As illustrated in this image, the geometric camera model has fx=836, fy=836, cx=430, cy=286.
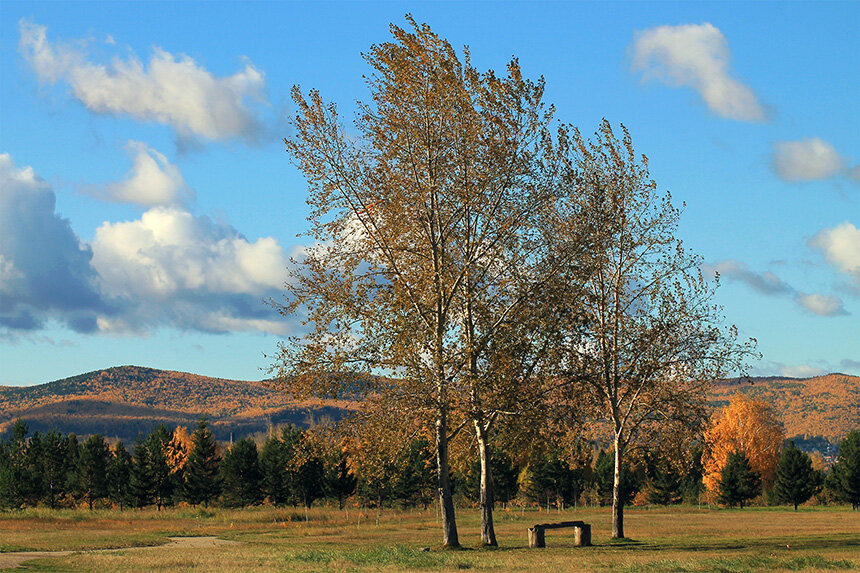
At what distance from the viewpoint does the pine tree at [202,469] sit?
86.0 metres

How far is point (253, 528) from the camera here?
55750 mm

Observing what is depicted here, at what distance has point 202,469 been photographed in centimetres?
8662

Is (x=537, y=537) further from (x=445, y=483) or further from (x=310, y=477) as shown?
(x=310, y=477)

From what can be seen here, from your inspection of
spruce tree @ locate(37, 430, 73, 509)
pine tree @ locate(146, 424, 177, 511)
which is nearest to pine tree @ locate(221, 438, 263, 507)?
pine tree @ locate(146, 424, 177, 511)

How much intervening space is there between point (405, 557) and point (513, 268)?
36.1ft

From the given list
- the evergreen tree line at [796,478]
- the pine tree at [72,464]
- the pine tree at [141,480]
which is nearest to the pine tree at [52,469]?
the pine tree at [72,464]

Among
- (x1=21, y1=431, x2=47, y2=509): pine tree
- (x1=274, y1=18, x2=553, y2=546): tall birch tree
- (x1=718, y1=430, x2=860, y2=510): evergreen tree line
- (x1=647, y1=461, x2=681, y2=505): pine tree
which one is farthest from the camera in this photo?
(x1=647, y1=461, x2=681, y2=505): pine tree

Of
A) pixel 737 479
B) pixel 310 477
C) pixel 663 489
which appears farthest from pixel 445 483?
pixel 663 489

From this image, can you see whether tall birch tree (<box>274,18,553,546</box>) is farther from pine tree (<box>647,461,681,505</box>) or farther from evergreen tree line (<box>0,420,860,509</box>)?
pine tree (<box>647,461,681,505</box>)

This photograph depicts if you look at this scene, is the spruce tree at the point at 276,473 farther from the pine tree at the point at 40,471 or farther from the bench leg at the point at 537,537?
the bench leg at the point at 537,537

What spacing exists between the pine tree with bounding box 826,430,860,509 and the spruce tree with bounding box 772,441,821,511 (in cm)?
257

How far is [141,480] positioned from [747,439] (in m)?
69.0

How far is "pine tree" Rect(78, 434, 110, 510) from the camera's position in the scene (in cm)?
8775

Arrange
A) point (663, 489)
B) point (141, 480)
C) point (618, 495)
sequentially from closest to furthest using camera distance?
point (618, 495) < point (141, 480) < point (663, 489)
